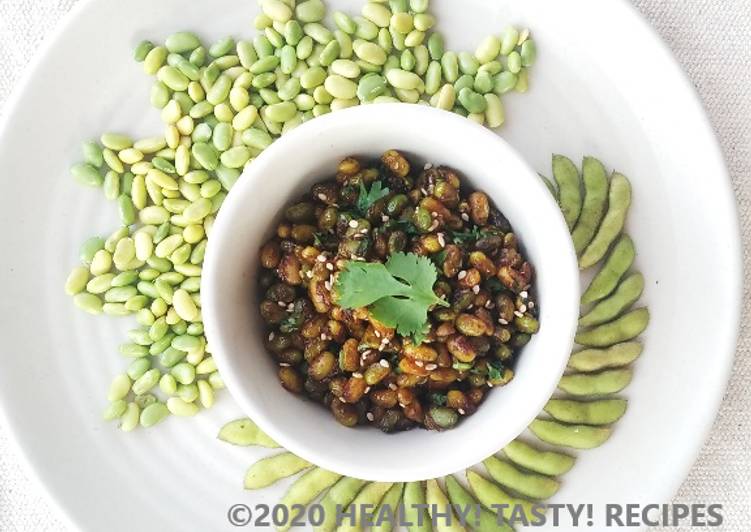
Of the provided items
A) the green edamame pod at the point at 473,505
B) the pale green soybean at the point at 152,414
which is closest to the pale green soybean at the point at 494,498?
the green edamame pod at the point at 473,505

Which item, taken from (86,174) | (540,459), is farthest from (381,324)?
(86,174)

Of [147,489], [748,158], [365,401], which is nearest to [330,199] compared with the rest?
[365,401]

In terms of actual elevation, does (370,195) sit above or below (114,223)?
above

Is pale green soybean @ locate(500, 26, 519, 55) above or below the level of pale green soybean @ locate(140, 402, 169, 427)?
above

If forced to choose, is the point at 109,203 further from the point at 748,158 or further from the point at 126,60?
the point at 748,158

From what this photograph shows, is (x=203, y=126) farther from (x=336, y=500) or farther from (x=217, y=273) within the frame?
(x=336, y=500)

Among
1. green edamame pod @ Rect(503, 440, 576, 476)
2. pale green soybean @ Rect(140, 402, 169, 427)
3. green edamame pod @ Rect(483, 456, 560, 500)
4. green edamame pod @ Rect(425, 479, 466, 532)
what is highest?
green edamame pod @ Rect(503, 440, 576, 476)

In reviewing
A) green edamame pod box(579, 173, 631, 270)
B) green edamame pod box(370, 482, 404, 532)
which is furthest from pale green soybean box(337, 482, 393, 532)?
green edamame pod box(579, 173, 631, 270)

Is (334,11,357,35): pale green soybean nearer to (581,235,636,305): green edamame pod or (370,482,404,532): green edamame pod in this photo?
(581,235,636,305): green edamame pod
